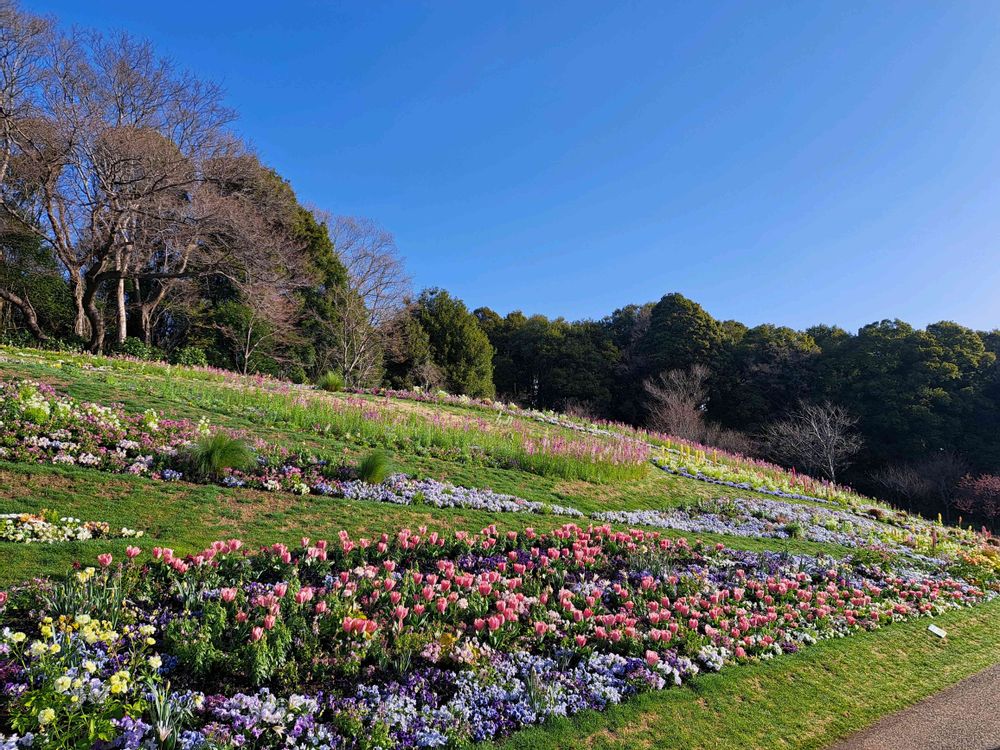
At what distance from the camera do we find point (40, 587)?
3.23 metres

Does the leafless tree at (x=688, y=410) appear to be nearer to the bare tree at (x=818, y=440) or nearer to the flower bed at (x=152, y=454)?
the bare tree at (x=818, y=440)

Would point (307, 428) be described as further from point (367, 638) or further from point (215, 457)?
point (367, 638)

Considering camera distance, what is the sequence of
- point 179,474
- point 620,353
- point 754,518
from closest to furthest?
1. point 179,474
2. point 754,518
3. point 620,353

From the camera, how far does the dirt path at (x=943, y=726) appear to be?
11.5ft

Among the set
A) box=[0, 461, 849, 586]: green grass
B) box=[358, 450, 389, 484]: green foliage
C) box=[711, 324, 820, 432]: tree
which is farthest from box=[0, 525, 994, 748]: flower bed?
box=[711, 324, 820, 432]: tree

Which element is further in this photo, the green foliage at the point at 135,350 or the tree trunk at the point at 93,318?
the tree trunk at the point at 93,318

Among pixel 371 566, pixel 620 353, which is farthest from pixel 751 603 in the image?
pixel 620 353

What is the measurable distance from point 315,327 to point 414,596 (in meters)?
22.8

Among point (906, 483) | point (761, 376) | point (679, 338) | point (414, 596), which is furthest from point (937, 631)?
point (679, 338)

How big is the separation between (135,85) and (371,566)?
2145 centimetres

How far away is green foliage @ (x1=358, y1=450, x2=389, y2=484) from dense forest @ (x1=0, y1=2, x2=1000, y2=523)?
387 inches

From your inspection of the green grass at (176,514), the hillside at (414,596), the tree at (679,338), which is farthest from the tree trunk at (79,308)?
the tree at (679,338)

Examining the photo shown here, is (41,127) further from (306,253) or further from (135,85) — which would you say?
(306,253)

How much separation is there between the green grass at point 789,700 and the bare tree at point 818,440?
720 inches
